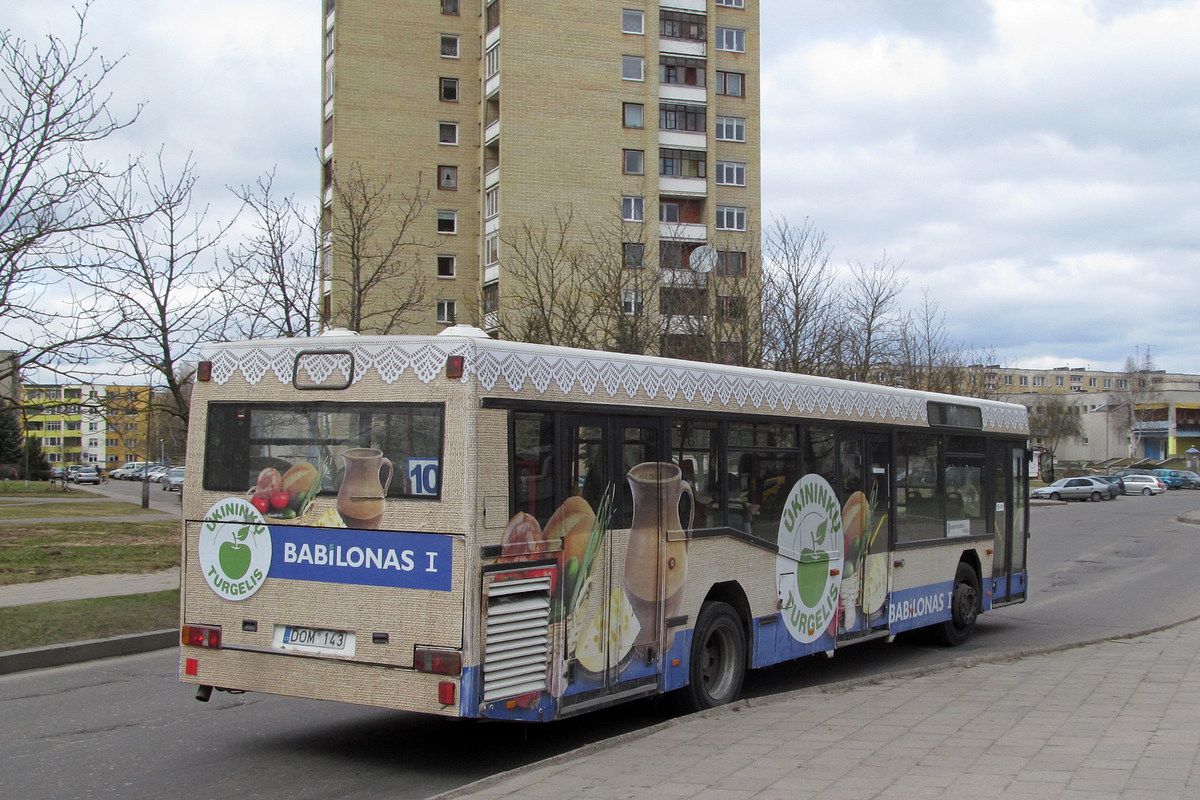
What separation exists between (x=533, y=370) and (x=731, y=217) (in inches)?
2142

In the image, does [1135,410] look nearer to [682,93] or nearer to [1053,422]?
[1053,422]

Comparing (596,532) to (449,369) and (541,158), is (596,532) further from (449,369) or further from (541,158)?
(541,158)

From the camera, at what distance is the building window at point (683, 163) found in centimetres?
5806

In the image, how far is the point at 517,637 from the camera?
6680 mm

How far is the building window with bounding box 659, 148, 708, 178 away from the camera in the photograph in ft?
190

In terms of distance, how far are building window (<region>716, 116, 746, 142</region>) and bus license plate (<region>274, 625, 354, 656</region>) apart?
5588cm

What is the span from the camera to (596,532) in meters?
7.40

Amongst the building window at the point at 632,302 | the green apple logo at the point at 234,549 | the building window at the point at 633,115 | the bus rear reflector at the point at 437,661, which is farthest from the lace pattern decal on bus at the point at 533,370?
the building window at the point at 633,115

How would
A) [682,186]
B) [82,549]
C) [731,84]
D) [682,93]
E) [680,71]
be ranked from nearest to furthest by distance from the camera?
[82,549]
[682,186]
[682,93]
[680,71]
[731,84]

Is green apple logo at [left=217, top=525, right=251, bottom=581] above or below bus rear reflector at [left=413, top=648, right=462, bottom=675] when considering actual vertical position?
above

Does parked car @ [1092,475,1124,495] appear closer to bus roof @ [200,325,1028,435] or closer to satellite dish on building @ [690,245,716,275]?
satellite dish on building @ [690,245,716,275]

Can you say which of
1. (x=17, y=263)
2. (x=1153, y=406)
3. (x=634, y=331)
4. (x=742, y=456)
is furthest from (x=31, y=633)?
(x=1153, y=406)

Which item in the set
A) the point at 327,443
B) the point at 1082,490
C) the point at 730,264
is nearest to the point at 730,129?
the point at 1082,490

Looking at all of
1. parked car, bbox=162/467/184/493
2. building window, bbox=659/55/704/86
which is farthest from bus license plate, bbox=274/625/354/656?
parked car, bbox=162/467/184/493
